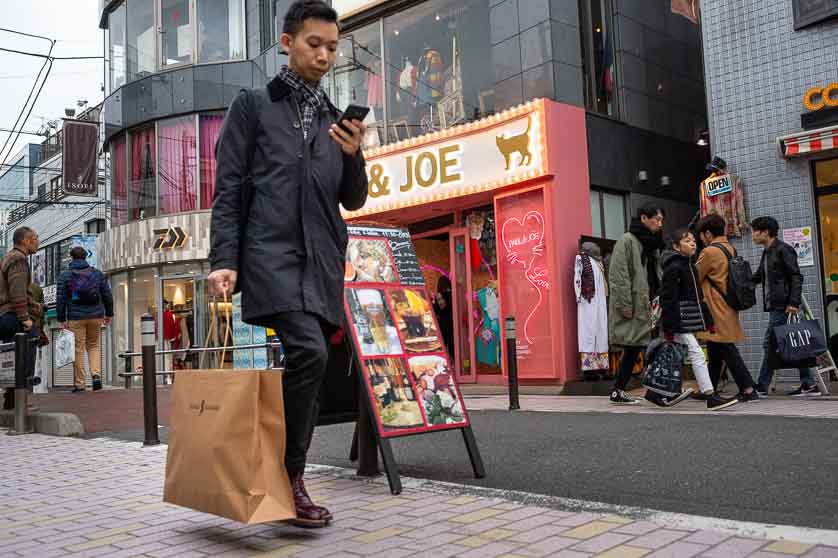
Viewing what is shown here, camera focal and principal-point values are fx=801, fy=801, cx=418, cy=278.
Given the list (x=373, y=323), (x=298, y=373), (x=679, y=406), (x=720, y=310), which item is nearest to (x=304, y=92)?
(x=298, y=373)

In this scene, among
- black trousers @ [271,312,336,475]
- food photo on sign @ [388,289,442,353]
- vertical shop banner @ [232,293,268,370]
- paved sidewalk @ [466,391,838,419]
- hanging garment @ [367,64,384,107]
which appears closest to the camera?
black trousers @ [271,312,336,475]

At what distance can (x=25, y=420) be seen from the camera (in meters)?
7.73

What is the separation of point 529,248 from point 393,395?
7.42 m

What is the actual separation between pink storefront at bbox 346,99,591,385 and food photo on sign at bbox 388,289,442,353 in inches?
246

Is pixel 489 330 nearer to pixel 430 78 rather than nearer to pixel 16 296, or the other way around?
pixel 430 78

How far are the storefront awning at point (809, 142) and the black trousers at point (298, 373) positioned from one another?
298 inches

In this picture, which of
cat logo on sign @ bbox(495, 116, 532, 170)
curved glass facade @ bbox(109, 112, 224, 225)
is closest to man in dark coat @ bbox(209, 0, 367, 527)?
cat logo on sign @ bbox(495, 116, 532, 170)

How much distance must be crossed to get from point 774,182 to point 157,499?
26.4 feet

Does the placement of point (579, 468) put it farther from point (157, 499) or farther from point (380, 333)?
point (157, 499)

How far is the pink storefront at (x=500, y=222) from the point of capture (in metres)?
10.9

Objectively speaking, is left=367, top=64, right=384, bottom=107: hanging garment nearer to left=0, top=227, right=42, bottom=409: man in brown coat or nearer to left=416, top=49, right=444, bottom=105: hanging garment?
left=416, top=49, right=444, bottom=105: hanging garment

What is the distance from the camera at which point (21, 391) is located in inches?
302

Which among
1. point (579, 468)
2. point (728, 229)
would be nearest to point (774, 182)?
point (728, 229)

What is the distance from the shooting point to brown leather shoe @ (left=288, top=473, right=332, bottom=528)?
3123 millimetres
